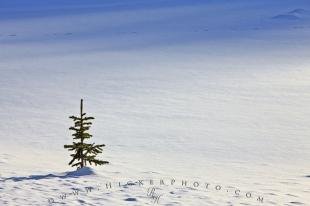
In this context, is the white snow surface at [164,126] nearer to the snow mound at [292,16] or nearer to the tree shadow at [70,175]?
the tree shadow at [70,175]

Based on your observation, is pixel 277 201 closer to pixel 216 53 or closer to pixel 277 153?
pixel 277 153

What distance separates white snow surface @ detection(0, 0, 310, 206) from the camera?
11.9 m

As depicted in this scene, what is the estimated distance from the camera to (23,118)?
29.5 m

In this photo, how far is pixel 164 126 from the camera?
27297mm

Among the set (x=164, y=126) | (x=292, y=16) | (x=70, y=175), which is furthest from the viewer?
(x=292, y=16)

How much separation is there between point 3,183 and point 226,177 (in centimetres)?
611

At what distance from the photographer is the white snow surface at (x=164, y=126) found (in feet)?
39.1

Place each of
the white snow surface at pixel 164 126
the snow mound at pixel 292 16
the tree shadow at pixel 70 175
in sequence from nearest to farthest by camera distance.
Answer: the white snow surface at pixel 164 126 → the tree shadow at pixel 70 175 → the snow mound at pixel 292 16

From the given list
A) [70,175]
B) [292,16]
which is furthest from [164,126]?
[292,16]

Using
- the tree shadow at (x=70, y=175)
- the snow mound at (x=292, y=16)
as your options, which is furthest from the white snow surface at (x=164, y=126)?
the snow mound at (x=292, y=16)

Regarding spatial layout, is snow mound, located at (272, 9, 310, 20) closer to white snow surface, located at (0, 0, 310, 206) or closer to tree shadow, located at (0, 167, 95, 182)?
white snow surface, located at (0, 0, 310, 206)

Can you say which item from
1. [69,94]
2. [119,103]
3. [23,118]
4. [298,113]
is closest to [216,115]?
[298,113]

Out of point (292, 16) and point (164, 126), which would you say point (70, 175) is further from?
point (292, 16)

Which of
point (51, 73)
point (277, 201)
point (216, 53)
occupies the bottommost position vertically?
point (277, 201)
